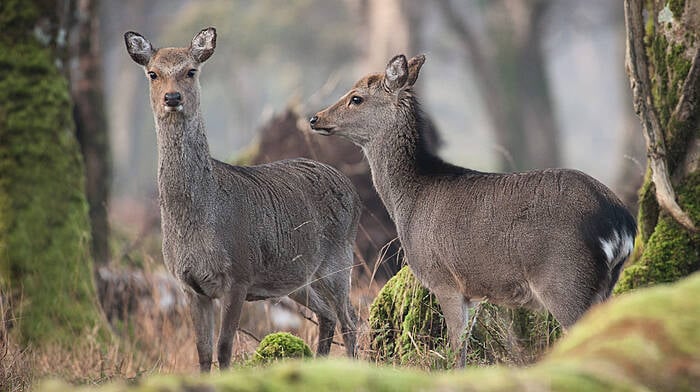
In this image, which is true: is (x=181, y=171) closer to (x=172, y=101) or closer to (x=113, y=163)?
(x=172, y=101)

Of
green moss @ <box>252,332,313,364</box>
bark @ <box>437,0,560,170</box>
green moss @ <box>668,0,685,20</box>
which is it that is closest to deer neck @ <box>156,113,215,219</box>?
green moss @ <box>252,332,313,364</box>

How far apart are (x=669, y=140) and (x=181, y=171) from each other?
3331 millimetres

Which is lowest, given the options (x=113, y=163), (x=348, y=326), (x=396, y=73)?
(x=348, y=326)

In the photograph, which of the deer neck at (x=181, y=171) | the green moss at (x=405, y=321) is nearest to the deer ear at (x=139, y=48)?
the deer neck at (x=181, y=171)

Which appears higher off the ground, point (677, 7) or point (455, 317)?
point (677, 7)

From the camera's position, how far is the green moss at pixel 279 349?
6996mm

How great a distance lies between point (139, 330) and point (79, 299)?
132cm

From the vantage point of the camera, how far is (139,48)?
7816mm

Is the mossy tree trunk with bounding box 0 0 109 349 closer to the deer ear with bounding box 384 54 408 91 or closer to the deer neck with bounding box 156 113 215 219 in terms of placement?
the deer neck with bounding box 156 113 215 219

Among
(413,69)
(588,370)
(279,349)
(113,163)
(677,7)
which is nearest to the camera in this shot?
(588,370)

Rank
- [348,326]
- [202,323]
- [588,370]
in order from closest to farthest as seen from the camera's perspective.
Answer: [588,370] → [202,323] → [348,326]

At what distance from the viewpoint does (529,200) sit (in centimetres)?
665

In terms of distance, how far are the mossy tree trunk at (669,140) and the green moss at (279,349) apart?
221 centimetres

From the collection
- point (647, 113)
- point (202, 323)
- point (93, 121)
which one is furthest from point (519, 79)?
point (202, 323)
